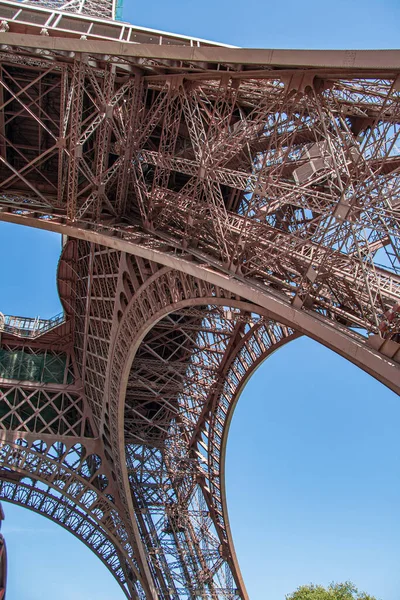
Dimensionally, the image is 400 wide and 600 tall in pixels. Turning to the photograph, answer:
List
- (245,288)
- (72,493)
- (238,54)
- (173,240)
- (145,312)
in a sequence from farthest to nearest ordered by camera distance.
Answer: (72,493)
(145,312)
(173,240)
(245,288)
(238,54)

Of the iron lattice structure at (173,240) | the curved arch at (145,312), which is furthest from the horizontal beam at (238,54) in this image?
the curved arch at (145,312)

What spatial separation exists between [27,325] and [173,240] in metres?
19.6

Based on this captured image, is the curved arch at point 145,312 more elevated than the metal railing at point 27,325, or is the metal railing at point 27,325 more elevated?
the metal railing at point 27,325

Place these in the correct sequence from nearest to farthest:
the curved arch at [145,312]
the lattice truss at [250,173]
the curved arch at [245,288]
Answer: the curved arch at [245,288], the lattice truss at [250,173], the curved arch at [145,312]

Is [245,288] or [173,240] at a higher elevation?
[173,240]

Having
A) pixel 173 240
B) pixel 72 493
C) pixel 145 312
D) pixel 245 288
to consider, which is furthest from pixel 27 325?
pixel 245 288

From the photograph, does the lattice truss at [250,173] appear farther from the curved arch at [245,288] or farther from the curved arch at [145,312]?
the curved arch at [145,312]

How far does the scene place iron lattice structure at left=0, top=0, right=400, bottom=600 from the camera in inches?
372

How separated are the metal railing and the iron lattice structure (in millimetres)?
122

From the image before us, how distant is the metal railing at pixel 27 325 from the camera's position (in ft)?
100.0

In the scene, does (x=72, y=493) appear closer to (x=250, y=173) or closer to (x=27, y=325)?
(x=27, y=325)

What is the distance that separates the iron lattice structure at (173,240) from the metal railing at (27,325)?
12cm

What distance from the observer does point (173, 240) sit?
13.9 meters

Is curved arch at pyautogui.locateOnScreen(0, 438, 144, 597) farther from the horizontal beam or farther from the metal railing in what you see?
the horizontal beam
